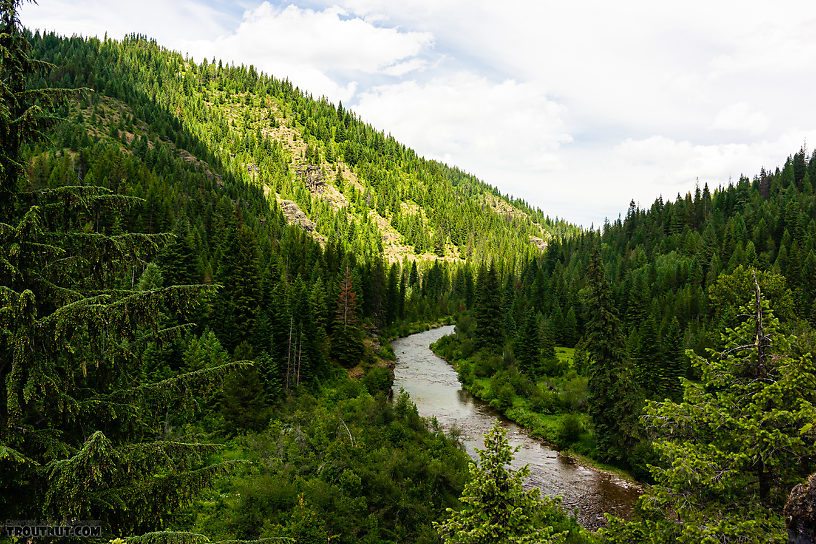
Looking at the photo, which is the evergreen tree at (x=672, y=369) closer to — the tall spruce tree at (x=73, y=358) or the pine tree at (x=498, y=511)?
the pine tree at (x=498, y=511)

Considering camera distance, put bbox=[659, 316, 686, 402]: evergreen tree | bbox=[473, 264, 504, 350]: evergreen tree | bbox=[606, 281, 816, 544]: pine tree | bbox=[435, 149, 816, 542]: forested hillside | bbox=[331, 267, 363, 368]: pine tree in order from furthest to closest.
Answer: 1. bbox=[473, 264, 504, 350]: evergreen tree
2. bbox=[331, 267, 363, 368]: pine tree
3. bbox=[659, 316, 686, 402]: evergreen tree
4. bbox=[435, 149, 816, 542]: forested hillside
5. bbox=[606, 281, 816, 544]: pine tree

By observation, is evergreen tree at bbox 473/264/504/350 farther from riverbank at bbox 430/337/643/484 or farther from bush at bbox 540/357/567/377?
riverbank at bbox 430/337/643/484

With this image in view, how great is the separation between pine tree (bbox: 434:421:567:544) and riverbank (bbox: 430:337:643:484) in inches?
1035

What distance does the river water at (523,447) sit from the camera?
28.9m

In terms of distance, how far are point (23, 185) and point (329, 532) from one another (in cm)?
1763

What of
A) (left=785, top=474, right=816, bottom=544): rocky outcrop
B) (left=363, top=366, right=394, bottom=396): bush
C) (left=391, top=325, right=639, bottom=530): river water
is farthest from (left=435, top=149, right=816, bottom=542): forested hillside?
(left=363, top=366, right=394, bottom=396): bush

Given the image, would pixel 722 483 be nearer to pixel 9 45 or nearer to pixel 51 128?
pixel 51 128

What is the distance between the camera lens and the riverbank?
3556 centimetres

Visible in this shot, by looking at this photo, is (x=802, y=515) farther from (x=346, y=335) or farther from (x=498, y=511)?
(x=346, y=335)

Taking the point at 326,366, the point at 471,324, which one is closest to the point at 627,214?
the point at 471,324

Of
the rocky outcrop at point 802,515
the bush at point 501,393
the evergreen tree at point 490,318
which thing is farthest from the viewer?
the evergreen tree at point 490,318

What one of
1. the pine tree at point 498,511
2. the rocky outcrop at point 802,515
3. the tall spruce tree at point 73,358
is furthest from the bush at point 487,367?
the tall spruce tree at point 73,358

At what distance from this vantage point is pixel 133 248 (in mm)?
8219

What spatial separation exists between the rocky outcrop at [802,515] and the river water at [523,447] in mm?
19166
